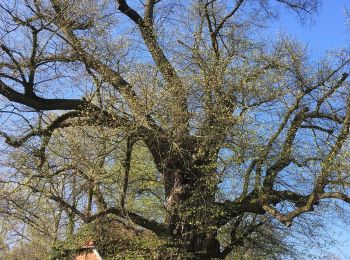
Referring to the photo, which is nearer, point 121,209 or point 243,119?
point 243,119

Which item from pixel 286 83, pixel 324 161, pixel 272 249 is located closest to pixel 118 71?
pixel 286 83

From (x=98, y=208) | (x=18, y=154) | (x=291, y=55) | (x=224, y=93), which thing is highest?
(x=291, y=55)

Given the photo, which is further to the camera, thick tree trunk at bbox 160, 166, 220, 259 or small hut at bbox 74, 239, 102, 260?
small hut at bbox 74, 239, 102, 260

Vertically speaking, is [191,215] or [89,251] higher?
[191,215]

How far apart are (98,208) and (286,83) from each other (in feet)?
20.8

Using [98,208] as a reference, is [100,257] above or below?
below

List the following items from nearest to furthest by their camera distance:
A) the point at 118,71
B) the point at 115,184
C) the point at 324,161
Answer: the point at 324,161
the point at 118,71
the point at 115,184

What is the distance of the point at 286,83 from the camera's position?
46.2 feet

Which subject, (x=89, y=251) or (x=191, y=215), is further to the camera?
(x=89, y=251)

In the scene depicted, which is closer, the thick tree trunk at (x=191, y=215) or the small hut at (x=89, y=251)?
the thick tree trunk at (x=191, y=215)

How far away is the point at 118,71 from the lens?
12.9 meters

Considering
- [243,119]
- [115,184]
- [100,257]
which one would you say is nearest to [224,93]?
[243,119]

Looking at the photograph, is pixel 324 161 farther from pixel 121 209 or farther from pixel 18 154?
pixel 18 154

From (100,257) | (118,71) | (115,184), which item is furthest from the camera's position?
(100,257)
